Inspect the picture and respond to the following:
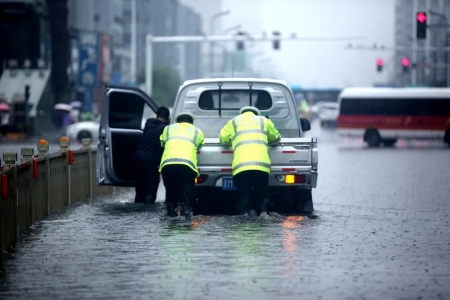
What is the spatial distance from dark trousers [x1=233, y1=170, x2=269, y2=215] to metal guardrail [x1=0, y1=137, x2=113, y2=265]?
263cm

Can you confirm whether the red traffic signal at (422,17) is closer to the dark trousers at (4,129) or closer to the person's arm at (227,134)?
the dark trousers at (4,129)

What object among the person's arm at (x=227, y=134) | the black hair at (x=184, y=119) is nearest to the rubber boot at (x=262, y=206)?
the person's arm at (x=227, y=134)

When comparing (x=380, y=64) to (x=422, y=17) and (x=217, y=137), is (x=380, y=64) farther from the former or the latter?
(x=217, y=137)

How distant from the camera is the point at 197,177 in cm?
1612

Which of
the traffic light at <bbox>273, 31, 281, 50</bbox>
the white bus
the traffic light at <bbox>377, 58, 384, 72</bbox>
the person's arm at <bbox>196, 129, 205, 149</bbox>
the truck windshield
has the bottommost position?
the white bus

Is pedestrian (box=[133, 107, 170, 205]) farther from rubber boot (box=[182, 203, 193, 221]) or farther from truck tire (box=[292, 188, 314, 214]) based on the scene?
rubber boot (box=[182, 203, 193, 221])

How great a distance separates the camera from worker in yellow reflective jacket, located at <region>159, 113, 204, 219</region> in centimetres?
1533

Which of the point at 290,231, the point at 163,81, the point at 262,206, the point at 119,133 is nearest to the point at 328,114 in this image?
the point at 163,81

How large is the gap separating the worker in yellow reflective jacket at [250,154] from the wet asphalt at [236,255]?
0.33 metres

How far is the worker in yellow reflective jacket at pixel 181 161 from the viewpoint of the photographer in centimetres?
1533

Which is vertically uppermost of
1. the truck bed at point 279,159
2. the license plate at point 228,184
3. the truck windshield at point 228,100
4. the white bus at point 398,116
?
the truck windshield at point 228,100

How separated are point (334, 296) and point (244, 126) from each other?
6.74 m

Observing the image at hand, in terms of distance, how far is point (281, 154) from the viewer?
16.0m

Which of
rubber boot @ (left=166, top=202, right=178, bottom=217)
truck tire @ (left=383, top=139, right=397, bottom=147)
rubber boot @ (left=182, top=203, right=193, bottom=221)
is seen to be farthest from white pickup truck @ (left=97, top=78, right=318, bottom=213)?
truck tire @ (left=383, top=139, right=397, bottom=147)
